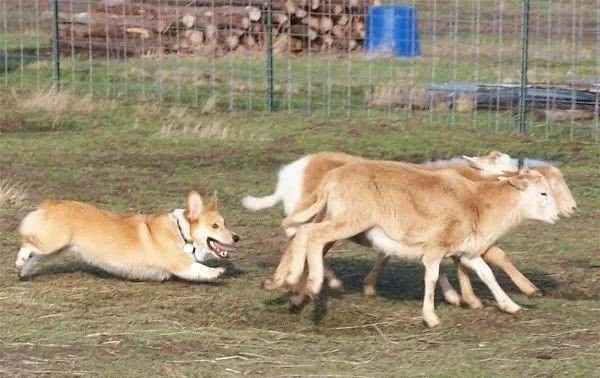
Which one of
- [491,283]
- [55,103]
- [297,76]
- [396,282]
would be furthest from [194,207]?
[297,76]

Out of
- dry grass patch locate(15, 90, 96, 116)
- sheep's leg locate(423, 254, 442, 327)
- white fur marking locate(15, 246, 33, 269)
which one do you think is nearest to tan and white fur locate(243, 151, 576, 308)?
sheep's leg locate(423, 254, 442, 327)

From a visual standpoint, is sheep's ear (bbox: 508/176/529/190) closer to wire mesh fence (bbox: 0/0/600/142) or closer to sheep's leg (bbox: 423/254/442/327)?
sheep's leg (bbox: 423/254/442/327)

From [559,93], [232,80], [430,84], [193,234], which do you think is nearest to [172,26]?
[232,80]

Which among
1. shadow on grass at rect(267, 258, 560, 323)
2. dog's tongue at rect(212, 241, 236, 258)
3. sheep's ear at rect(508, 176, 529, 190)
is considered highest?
sheep's ear at rect(508, 176, 529, 190)

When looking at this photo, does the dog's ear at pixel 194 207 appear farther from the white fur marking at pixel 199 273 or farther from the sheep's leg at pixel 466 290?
the sheep's leg at pixel 466 290

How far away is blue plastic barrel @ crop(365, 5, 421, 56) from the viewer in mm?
24939

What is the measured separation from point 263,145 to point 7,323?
7.85m

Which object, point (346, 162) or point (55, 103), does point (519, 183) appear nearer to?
point (346, 162)

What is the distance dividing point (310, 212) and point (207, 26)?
16.8 metres

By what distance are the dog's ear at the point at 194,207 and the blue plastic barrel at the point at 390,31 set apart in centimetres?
1556

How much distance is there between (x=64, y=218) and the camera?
30.5 ft

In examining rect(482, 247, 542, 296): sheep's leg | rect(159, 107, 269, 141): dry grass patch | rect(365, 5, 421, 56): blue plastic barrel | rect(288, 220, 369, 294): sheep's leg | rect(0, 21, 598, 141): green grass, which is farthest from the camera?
rect(365, 5, 421, 56): blue plastic barrel

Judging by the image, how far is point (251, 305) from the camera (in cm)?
878

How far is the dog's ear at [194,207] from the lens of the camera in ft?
30.7
